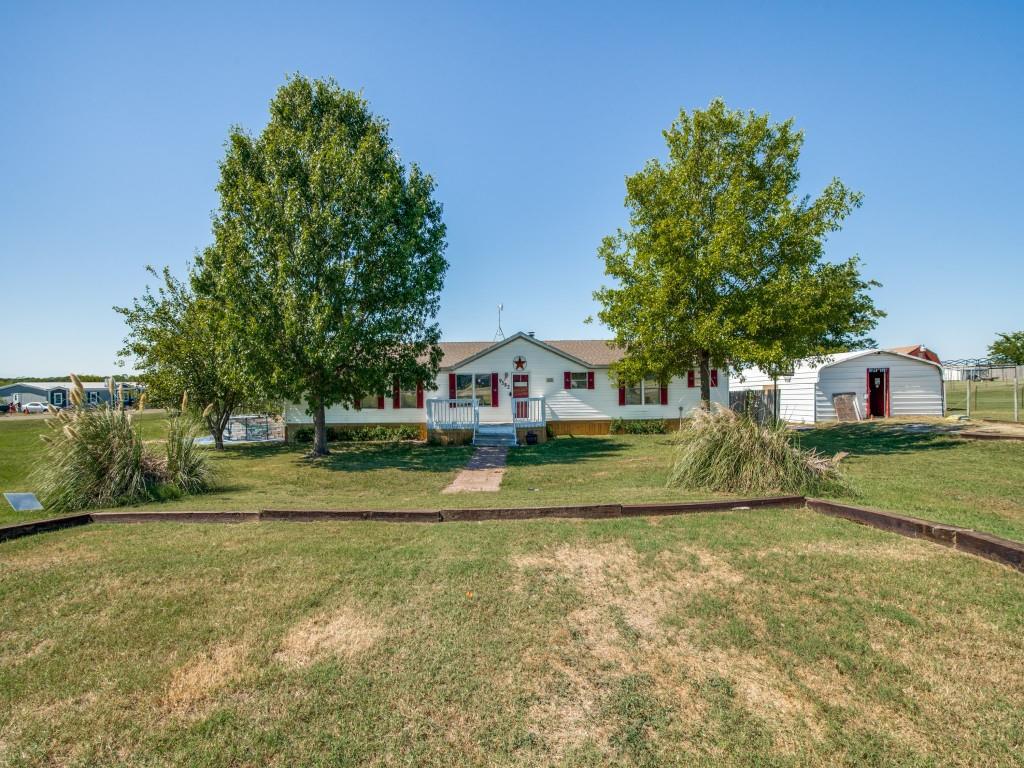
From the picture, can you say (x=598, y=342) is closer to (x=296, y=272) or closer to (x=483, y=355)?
(x=483, y=355)

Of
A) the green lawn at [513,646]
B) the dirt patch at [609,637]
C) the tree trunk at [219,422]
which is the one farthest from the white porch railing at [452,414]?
the dirt patch at [609,637]

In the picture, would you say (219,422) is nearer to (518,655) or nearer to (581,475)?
(581,475)

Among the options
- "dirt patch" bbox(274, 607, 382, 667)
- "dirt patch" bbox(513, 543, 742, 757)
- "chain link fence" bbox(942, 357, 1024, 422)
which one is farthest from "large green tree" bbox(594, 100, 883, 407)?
"dirt patch" bbox(274, 607, 382, 667)

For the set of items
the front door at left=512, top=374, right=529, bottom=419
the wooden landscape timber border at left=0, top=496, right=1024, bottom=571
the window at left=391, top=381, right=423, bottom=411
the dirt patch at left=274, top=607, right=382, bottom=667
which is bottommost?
the dirt patch at left=274, top=607, right=382, bottom=667

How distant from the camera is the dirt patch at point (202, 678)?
9.14ft

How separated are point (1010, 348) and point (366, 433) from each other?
3621cm

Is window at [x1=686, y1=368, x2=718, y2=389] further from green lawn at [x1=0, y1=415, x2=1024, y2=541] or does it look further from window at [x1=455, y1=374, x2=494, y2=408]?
window at [x1=455, y1=374, x2=494, y2=408]

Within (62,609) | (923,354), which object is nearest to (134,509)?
(62,609)

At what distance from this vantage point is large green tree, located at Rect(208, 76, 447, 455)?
12953mm

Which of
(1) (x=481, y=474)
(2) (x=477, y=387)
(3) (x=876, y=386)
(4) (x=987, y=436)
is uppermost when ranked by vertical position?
(2) (x=477, y=387)

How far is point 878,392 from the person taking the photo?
20406 millimetres

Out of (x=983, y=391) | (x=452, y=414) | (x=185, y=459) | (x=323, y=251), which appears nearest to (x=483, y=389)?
(x=452, y=414)

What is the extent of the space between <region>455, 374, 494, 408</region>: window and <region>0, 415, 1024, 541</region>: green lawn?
11.7 feet

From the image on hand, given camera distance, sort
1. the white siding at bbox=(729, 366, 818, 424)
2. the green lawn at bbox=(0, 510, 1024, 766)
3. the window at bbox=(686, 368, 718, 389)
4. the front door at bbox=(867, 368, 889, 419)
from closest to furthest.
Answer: the green lawn at bbox=(0, 510, 1024, 766)
the front door at bbox=(867, 368, 889, 419)
the window at bbox=(686, 368, 718, 389)
the white siding at bbox=(729, 366, 818, 424)
